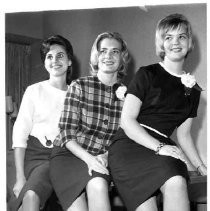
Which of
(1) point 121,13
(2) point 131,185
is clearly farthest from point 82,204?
(1) point 121,13

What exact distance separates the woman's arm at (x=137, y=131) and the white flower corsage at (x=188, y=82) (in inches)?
5.0

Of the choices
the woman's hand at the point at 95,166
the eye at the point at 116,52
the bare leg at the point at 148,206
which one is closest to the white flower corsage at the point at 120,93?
the eye at the point at 116,52

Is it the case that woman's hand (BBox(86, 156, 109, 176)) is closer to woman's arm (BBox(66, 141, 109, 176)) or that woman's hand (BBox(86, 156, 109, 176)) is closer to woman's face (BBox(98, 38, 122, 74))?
woman's arm (BBox(66, 141, 109, 176))

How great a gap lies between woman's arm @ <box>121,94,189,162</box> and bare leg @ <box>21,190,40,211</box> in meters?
0.31

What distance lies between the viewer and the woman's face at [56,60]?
4.09 feet

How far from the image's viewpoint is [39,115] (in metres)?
1.21

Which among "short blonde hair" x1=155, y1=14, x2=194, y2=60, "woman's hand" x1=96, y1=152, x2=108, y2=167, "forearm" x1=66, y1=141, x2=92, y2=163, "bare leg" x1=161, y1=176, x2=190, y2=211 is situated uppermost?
"short blonde hair" x1=155, y1=14, x2=194, y2=60

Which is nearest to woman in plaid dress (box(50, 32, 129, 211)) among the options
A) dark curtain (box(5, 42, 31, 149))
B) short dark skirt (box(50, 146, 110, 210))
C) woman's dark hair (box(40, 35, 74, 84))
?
short dark skirt (box(50, 146, 110, 210))

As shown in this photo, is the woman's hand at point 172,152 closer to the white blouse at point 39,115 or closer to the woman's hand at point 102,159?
the woman's hand at point 102,159

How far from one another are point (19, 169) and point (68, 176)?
0.70 feet

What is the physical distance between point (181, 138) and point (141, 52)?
0.33 meters

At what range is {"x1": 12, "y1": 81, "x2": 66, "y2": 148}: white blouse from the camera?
1.20 metres

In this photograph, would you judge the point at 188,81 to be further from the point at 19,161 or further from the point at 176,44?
the point at 19,161
